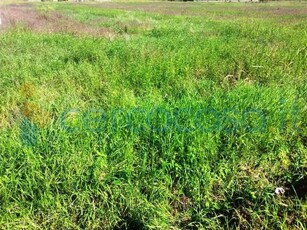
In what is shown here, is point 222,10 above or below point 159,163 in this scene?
above

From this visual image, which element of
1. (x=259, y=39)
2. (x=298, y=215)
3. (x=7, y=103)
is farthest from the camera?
(x=259, y=39)

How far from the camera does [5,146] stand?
2.59 m

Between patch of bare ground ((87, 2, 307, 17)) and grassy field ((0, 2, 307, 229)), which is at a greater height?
patch of bare ground ((87, 2, 307, 17))

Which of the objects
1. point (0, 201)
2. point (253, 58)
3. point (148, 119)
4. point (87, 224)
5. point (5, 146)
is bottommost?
point (87, 224)

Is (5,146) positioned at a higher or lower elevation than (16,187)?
higher

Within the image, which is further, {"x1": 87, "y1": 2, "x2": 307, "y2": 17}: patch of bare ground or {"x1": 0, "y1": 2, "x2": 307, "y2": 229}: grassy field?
{"x1": 87, "y1": 2, "x2": 307, "y2": 17}: patch of bare ground

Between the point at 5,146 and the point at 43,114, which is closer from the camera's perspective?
the point at 5,146

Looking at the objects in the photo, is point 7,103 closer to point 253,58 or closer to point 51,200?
point 51,200

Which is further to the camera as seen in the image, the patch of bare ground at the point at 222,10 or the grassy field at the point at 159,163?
the patch of bare ground at the point at 222,10

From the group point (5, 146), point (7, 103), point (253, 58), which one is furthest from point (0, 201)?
point (253, 58)

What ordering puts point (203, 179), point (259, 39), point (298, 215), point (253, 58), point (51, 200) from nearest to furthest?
point (298, 215) → point (51, 200) → point (203, 179) → point (253, 58) → point (259, 39)

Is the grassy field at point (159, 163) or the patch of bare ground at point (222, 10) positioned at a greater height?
the patch of bare ground at point (222, 10)

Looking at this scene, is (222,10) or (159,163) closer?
(159,163)

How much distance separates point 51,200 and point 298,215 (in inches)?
83.7
